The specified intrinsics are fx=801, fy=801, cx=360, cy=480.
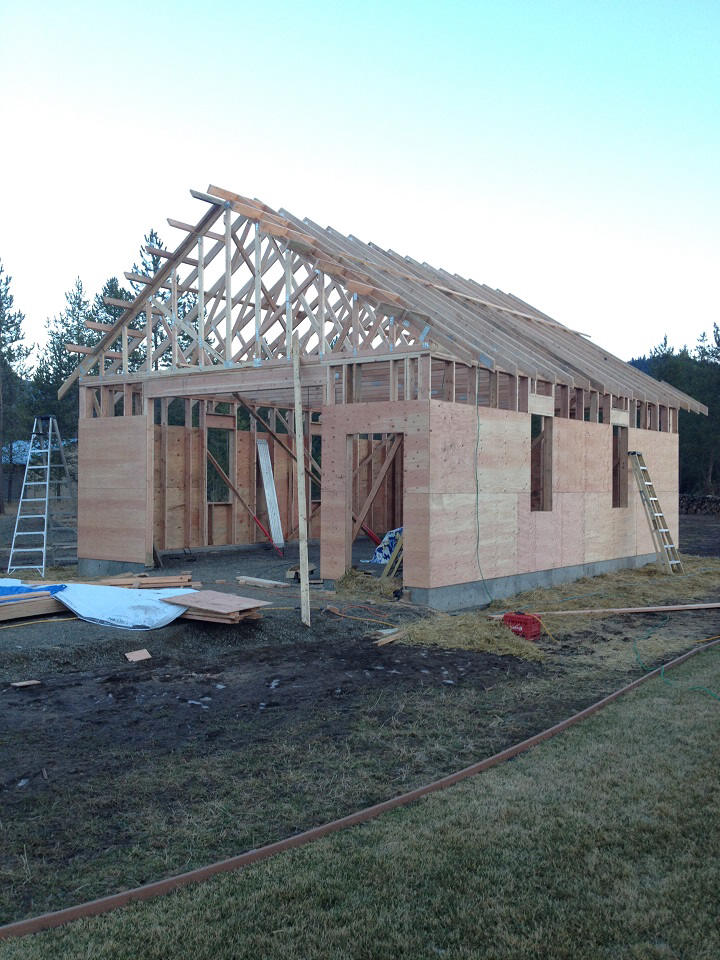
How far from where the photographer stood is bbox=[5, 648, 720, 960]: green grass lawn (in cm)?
308

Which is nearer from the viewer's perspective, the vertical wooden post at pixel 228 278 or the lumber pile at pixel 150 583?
the lumber pile at pixel 150 583

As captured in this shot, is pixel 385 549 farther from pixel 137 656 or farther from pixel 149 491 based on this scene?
pixel 137 656

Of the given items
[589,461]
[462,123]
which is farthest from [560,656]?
[462,123]

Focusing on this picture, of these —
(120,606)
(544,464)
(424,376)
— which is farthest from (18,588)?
(544,464)

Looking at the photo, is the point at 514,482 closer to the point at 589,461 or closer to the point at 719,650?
the point at 589,461

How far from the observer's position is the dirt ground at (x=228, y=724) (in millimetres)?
4078

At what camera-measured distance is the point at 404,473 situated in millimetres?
10906

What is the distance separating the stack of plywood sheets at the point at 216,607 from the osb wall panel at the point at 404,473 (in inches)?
97.3

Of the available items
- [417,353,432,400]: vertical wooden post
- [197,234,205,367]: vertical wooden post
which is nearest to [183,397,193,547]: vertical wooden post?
[197,234,205,367]: vertical wooden post

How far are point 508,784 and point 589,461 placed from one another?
1120cm

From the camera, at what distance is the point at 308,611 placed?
9531mm

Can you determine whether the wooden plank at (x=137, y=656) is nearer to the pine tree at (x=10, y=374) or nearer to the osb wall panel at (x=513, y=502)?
the osb wall panel at (x=513, y=502)

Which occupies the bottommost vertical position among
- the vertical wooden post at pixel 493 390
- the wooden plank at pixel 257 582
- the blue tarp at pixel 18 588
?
the wooden plank at pixel 257 582

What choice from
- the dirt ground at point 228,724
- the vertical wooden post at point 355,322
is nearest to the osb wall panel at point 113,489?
the vertical wooden post at point 355,322
